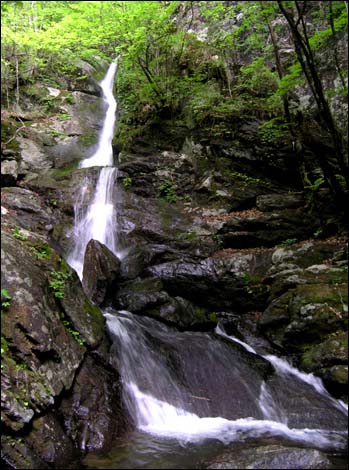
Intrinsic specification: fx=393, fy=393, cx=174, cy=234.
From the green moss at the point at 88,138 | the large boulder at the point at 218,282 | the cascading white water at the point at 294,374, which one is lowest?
the cascading white water at the point at 294,374

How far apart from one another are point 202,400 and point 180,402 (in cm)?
39

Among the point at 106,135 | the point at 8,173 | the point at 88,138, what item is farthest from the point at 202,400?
the point at 106,135

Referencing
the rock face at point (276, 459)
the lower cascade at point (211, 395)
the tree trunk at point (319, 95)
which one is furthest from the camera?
the tree trunk at point (319, 95)

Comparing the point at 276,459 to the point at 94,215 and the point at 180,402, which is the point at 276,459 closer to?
the point at 180,402

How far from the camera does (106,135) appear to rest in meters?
15.1

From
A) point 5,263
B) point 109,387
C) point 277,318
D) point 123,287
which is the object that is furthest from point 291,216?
point 5,263

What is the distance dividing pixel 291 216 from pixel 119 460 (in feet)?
25.8

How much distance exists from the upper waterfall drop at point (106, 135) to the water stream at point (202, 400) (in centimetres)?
683

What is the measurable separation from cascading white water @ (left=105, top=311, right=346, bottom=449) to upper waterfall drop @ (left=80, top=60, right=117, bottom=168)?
23.3 ft

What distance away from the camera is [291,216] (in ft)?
35.3

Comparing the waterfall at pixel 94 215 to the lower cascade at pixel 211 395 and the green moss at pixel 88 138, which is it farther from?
the lower cascade at pixel 211 395

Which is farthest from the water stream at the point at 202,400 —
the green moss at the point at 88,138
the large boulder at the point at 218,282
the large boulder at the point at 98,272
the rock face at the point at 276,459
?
the green moss at the point at 88,138

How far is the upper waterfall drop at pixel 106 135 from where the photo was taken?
1350cm

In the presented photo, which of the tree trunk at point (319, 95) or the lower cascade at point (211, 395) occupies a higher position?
the tree trunk at point (319, 95)
